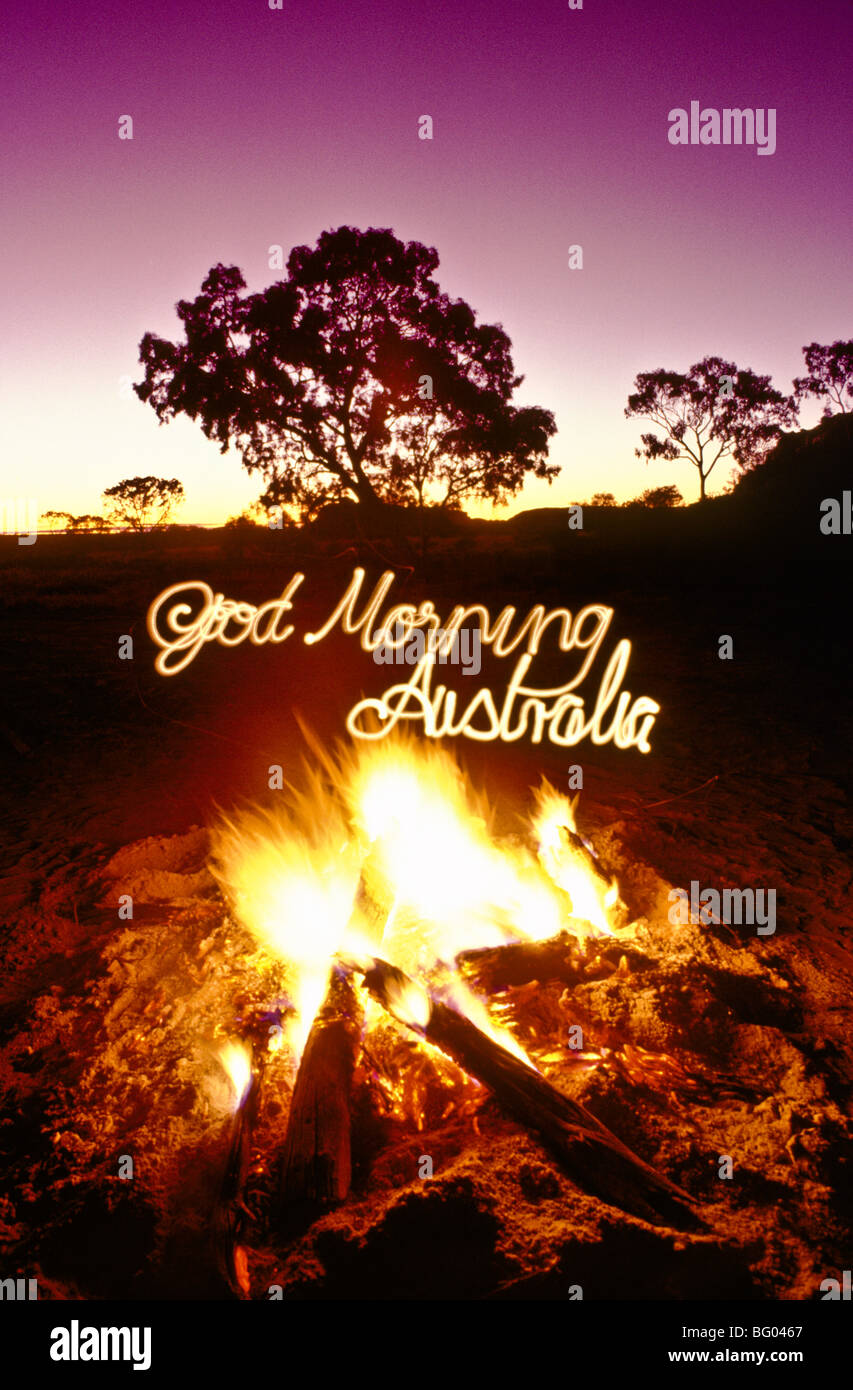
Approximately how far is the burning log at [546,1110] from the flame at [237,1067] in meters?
0.67

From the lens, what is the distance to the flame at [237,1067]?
3.07 metres

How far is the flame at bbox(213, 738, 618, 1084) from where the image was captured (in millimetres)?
3709

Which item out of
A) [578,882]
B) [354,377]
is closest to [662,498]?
[354,377]

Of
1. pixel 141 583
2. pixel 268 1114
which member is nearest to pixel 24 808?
pixel 268 1114

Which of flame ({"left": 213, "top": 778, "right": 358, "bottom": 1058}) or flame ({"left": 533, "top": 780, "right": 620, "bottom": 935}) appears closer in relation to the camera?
flame ({"left": 213, "top": 778, "right": 358, "bottom": 1058})

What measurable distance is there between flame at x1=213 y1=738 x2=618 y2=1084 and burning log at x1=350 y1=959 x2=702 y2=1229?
0.06 meters

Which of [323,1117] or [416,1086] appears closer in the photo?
[323,1117]

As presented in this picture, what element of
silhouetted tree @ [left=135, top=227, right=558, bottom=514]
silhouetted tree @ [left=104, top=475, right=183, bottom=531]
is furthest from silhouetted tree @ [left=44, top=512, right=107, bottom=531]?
silhouetted tree @ [left=135, top=227, right=558, bottom=514]

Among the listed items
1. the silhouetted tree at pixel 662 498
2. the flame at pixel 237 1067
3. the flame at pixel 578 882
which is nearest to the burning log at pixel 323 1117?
the flame at pixel 237 1067

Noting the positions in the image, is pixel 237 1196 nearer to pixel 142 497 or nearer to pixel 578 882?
pixel 578 882

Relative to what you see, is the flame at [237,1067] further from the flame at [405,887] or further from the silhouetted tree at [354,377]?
the silhouetted tree at [354,377]

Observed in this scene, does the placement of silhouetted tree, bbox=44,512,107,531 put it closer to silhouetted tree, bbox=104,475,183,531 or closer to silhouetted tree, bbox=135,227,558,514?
silhouetted tree, bbox=104,475,183,531

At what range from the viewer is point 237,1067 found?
3168 millimetres

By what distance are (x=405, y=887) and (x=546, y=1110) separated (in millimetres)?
1845
